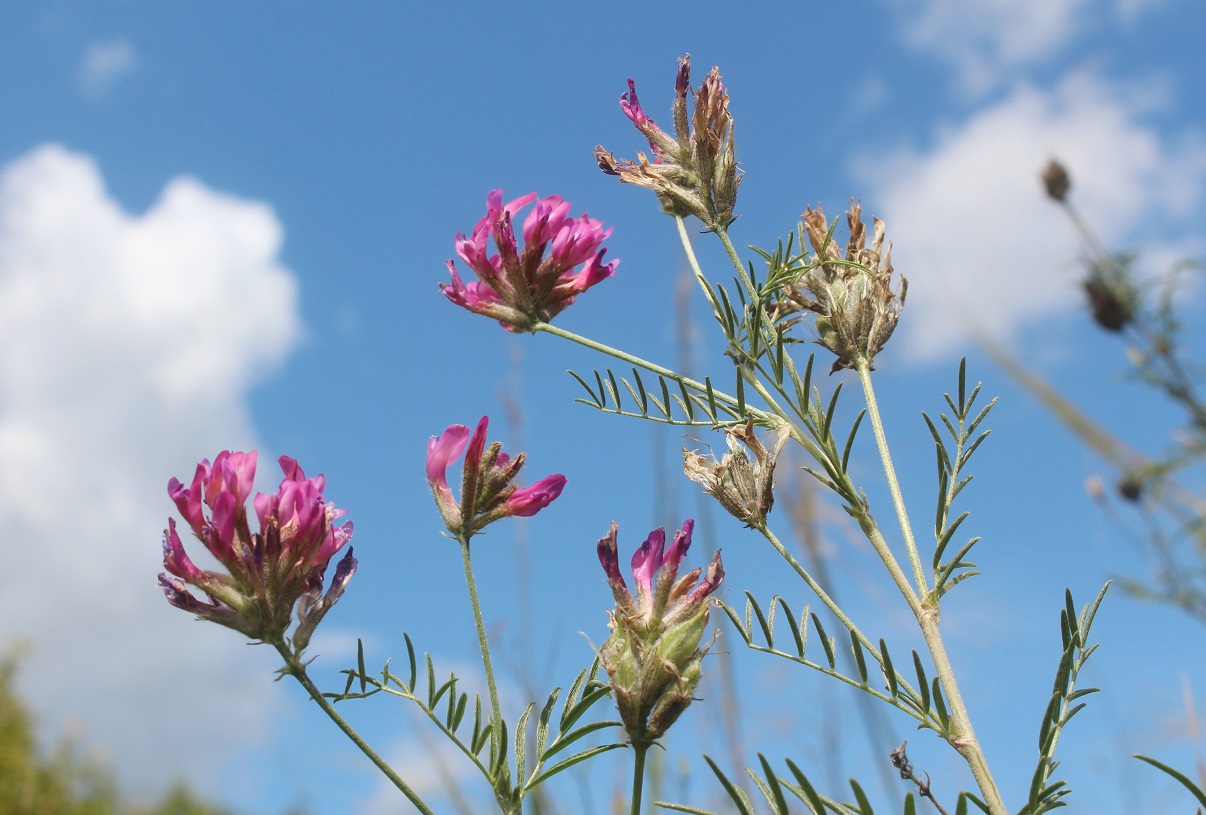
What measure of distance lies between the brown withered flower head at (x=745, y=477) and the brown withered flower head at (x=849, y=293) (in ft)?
0.72

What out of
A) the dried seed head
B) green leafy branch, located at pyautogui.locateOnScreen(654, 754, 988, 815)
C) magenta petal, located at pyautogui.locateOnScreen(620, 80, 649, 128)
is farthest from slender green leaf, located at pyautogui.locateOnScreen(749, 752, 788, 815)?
the dried seed head

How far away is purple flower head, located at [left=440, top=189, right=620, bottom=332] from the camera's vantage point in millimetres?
1979

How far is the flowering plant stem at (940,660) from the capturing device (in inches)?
50.8

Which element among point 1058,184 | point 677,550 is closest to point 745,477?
point 677,550

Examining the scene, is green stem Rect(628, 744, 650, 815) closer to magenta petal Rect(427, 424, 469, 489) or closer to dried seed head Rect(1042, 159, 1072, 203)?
magenta petal Rect(427, 424, 469, 489)

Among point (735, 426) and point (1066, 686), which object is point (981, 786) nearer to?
point (1066, 686)

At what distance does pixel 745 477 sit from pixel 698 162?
63cm

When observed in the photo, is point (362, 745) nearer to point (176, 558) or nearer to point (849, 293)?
point (176, 558)

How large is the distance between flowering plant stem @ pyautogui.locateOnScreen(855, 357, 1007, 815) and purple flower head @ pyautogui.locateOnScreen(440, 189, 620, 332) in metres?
0.69

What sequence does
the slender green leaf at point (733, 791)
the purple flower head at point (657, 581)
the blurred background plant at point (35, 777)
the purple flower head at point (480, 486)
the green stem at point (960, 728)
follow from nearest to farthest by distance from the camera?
1. the slender green leaf at point (733, 791)
2. the green stem at point (960, 728)
3. the purple flower head at point (657, 581)
4. the purple flower head at point (480, 486)
5. the blurred background plant at point (35, 777)

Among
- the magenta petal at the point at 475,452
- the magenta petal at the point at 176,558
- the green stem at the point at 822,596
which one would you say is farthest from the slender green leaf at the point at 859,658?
the magenta petal at the point at 176,558

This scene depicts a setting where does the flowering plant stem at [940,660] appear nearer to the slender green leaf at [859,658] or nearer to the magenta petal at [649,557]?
the slender green leaf at [859,658]

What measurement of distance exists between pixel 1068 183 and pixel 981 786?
6.37 meters

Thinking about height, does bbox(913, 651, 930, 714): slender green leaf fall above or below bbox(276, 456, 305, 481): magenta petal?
below
